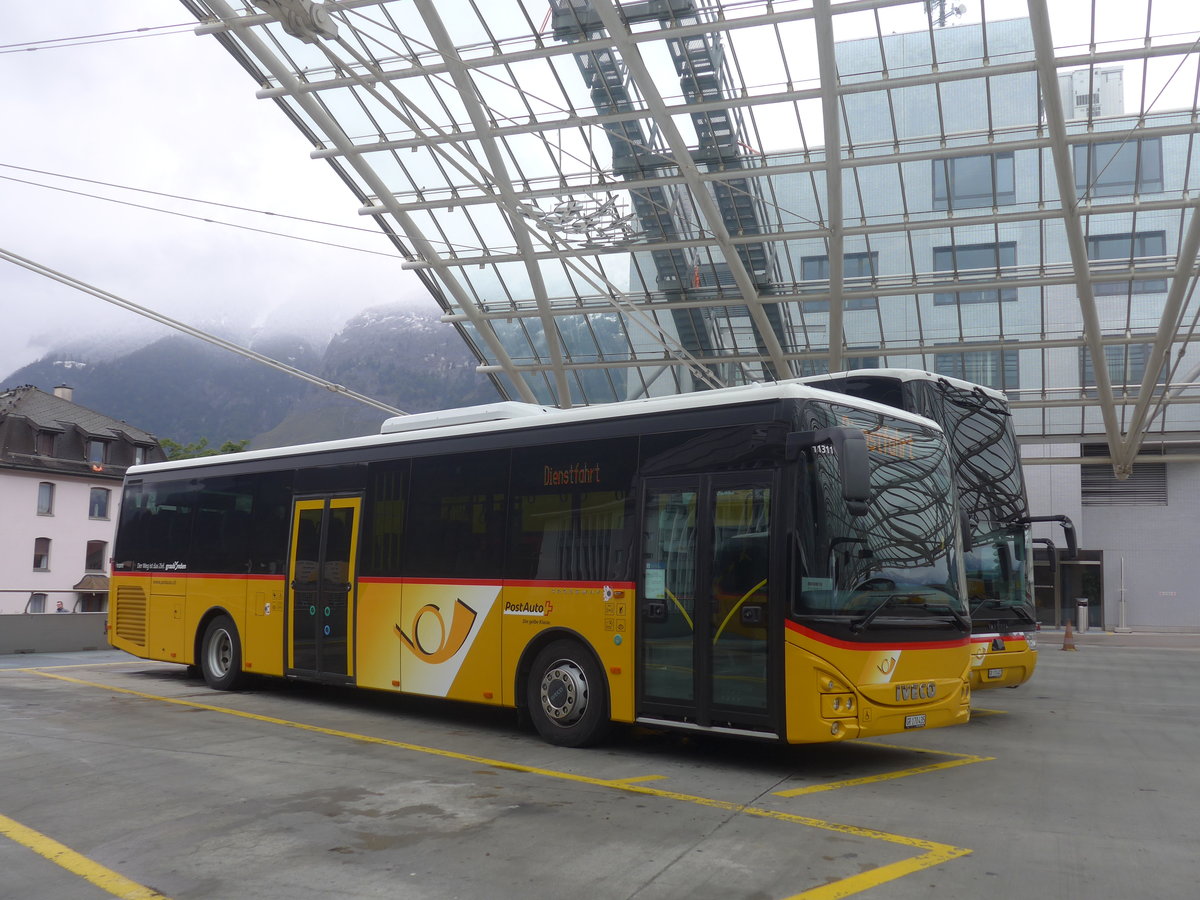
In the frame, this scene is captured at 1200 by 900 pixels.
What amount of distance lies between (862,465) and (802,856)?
294cm

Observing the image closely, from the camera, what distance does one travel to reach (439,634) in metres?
10.9

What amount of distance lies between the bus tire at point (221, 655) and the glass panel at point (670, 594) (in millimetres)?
6596

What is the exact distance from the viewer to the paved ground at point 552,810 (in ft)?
18.0

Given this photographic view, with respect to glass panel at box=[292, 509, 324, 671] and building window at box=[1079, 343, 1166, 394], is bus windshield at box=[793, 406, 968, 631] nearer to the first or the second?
glass panel at box=[292, 509, 324, 671]

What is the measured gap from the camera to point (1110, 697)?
15953mm

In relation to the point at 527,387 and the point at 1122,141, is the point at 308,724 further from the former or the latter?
the point at 527,387

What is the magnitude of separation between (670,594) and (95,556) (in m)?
51.1

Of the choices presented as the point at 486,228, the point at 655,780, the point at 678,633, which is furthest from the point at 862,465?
the point at 486,228

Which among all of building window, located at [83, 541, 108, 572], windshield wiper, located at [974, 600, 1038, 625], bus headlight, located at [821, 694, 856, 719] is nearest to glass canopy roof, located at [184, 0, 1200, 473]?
windshield wiper, located at [974, 600, 1038, 625]

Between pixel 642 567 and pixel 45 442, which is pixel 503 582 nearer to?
pixel 642 567

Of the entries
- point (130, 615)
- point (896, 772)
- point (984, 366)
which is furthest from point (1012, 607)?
point (984, 366)

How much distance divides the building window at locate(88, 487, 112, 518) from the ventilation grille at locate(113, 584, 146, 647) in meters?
42.3

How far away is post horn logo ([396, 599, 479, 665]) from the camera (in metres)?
10.6

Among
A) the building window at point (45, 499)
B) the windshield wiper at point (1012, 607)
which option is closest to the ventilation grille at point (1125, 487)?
the windshield wiper at point (1012, 607)
